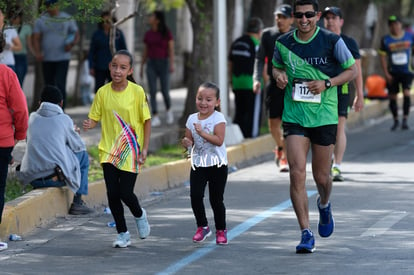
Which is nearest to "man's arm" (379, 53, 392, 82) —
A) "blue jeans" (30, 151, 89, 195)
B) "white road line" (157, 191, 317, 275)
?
"white road line" (157, 191, 317, 275)

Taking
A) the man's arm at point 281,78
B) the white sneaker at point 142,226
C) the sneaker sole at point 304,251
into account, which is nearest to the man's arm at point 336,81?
the man's arm at point 281,78

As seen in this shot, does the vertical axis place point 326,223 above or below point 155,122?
above

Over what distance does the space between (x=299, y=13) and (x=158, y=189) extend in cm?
495

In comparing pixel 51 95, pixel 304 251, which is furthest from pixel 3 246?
pixel 304 251

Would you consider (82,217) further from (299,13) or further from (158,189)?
(299,13)

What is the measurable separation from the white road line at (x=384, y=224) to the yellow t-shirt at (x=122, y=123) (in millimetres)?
1996

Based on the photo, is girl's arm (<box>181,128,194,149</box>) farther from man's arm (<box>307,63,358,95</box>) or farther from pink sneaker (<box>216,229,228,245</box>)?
man's arm (<box>307,63,358,95</box>)

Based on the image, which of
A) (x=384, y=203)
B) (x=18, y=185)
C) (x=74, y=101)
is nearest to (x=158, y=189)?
(x=18, y=185)

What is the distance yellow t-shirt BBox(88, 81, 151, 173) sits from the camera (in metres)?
8.91

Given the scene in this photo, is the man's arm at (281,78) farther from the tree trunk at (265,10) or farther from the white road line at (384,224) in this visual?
the tree trunk at (265,10)

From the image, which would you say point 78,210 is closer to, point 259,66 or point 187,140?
point 187,140

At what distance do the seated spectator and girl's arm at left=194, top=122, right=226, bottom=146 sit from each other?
2089 millimetres

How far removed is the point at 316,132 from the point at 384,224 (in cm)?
160

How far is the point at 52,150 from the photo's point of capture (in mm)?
10742
